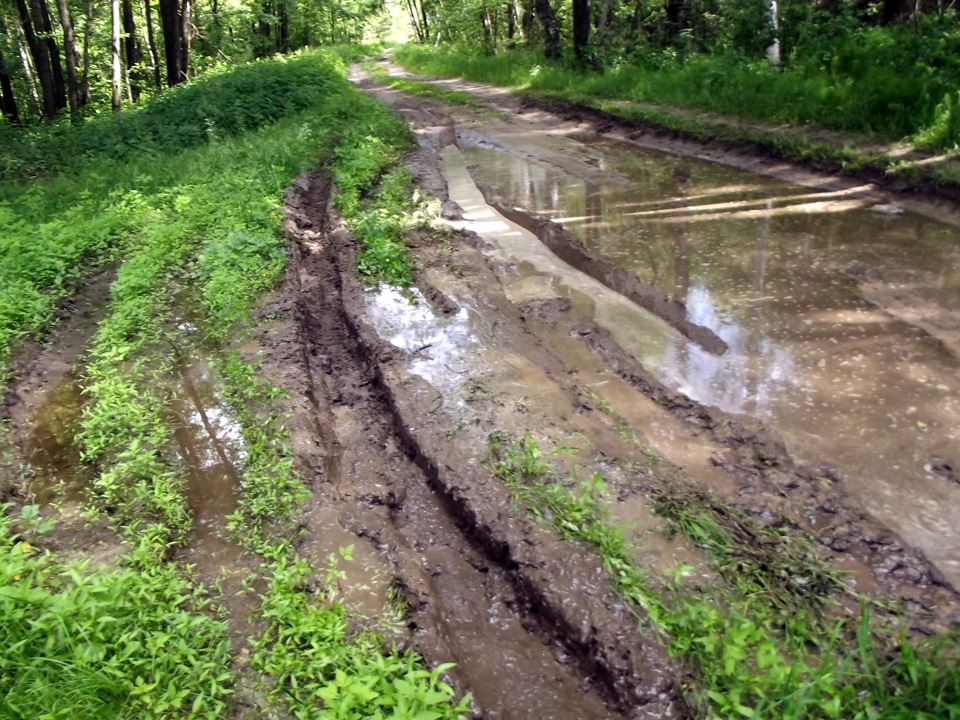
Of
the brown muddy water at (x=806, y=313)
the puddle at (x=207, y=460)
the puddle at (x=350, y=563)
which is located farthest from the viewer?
the brown muddy water at (x=806, y=313)

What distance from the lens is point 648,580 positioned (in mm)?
3475

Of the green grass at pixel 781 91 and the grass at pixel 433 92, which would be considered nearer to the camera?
the green grass at pixel 781 91

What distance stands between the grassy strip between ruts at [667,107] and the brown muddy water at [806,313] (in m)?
0.63

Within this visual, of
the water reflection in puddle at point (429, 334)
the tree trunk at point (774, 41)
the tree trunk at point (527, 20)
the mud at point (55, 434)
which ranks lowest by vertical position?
the mud at point (55, 434)

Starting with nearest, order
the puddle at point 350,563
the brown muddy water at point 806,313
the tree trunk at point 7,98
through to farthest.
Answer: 1. the puddle at point 350,563
2. the brown muddy water at point 806,313
3. the tree trunk at point 7,98

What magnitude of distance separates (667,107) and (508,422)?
439 inches

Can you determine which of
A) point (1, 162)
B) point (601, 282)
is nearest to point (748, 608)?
point (601, 282)

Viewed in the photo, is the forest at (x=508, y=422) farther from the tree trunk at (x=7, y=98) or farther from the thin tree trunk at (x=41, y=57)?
the tree trunk at (x=7, y=98)

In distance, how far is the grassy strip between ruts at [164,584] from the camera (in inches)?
113

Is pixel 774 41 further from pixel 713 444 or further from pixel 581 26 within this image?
pixel 713 444

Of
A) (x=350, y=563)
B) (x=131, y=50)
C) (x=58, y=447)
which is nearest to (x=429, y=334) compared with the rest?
(x=350, y=563)

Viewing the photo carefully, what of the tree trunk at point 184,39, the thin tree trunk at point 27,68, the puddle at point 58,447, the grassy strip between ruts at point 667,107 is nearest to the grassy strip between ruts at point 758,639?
the puddle at point 58,447

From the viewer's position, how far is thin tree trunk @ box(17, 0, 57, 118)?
54.9 ft

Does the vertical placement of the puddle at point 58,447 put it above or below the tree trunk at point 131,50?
below
